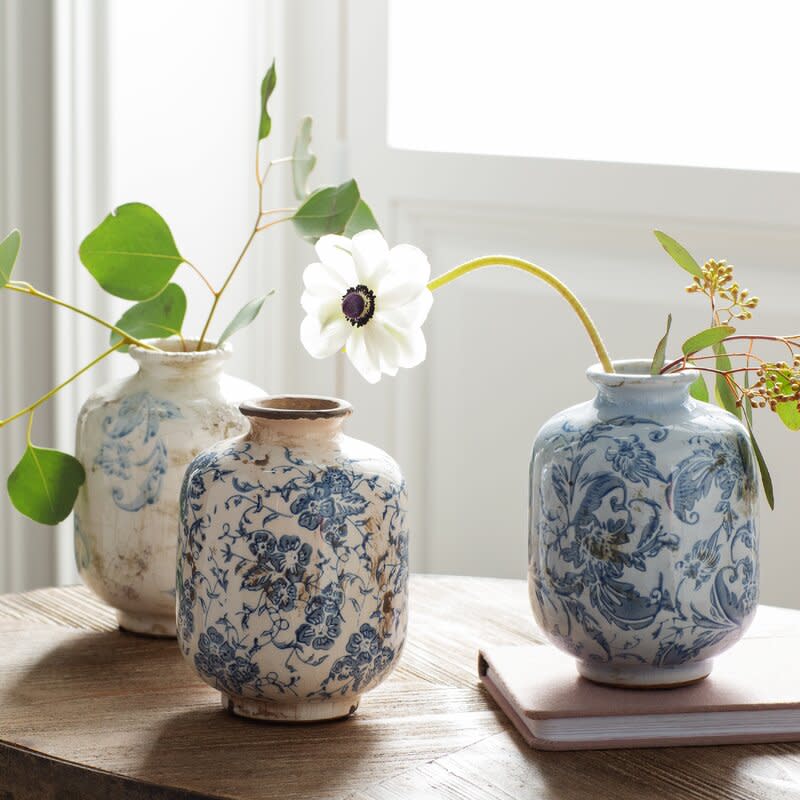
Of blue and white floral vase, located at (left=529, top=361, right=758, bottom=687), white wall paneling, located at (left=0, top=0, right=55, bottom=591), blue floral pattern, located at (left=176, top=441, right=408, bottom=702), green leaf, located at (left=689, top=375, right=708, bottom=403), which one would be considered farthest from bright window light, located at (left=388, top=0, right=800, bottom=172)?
blue floral pattern, located at (left=176, top=441, right=408, bottom=702)

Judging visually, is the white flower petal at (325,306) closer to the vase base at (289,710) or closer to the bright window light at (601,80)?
the vase base at (289,710)

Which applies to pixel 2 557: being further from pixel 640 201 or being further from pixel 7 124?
pixel 640 201

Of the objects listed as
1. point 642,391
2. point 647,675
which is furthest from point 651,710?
point 642,391

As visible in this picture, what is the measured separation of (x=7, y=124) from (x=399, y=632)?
1001 millimetres

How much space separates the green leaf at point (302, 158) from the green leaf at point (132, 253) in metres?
0.11

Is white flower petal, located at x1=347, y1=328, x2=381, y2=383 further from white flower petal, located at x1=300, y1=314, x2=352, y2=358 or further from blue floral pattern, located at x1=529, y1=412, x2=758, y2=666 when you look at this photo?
blue floral pattern, located at x1=529, y1=412, x2=758, y2=666

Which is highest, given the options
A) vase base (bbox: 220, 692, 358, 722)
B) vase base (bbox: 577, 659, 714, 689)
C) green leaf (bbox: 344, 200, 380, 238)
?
green leaf (bbox: 344, 200, 380, 238)

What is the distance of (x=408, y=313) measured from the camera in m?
0.87

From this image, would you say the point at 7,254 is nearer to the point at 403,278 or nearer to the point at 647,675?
the point at 403,278

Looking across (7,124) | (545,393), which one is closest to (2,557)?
(7,124)

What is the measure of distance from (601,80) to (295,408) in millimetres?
1137

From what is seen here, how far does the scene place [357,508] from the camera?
0.84m

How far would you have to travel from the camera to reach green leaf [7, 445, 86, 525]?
39.9 inches

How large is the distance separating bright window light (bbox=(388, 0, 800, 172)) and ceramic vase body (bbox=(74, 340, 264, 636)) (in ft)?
3.18
